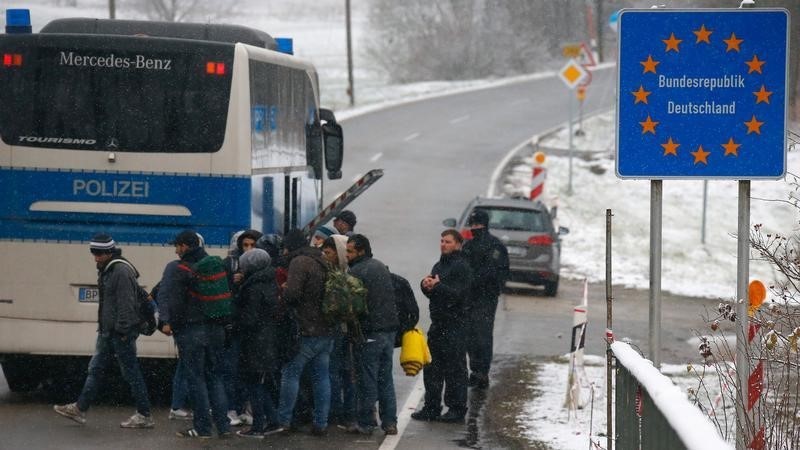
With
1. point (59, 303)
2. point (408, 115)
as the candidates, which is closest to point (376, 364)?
point (59, 303)

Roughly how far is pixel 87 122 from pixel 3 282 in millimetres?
1612

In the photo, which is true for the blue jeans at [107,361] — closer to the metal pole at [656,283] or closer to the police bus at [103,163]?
the police bus at [103,163]

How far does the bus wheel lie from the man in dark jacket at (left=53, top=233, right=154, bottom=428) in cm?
173

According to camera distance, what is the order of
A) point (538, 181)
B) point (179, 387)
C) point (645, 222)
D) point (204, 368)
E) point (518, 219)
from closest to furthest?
point (204, 368)
point (179, 387)
point (518, 219)
point (538, 181)
point (645, 222)

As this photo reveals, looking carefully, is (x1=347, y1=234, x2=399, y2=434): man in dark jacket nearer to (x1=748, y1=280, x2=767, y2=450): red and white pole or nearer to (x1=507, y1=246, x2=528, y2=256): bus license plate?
(x1=748, y1=280, x2=767, y2=450): red and white pole

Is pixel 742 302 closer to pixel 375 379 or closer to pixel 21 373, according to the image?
pixel 375 379

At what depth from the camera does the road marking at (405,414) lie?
36.1ft

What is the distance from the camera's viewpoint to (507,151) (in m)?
41.6

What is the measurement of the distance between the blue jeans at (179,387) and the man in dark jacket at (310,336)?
0.89 meters

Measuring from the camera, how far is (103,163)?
12.1 meters

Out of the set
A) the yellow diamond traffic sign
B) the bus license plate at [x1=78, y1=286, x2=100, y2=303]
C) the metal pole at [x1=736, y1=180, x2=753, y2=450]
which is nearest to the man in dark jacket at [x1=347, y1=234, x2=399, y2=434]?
the bus license plate at [x1=78, y1=286, x2=100, y2=303]

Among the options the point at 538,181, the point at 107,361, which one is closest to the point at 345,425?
the point at 107,361

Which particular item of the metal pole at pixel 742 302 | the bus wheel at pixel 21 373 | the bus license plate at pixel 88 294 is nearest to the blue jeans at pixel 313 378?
the bus license plate at pixel 88 294

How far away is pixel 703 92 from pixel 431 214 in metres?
24.0
